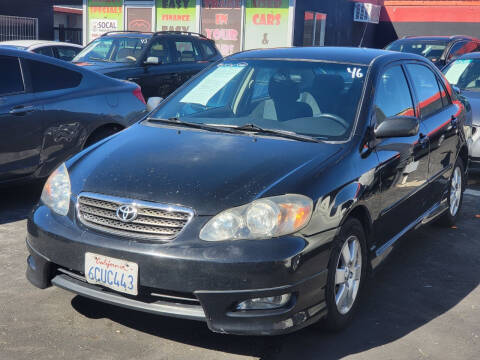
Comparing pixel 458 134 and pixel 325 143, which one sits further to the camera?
pixel 458 134

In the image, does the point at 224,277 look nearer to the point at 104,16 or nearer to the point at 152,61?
the point at 152,61

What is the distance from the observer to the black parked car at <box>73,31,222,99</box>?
11539mm

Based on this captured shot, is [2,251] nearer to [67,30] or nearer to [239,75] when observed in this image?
[239,75]

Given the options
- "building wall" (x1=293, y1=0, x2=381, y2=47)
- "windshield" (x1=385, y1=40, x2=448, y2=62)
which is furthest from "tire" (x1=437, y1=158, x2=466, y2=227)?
"building wall" (x1=293, y1=0, x2=381, y2=47)

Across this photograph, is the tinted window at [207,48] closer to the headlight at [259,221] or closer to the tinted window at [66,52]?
the tinted window at [66,52]

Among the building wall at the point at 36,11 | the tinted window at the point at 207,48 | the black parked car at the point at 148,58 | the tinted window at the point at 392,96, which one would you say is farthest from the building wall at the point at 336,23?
the tinted window at the point at 392,96

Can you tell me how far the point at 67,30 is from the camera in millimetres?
27812

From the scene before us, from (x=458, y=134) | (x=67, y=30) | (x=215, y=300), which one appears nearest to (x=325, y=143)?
(x=215, y=300)

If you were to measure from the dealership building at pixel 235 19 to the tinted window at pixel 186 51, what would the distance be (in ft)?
28.9

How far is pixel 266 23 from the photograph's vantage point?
22094 mm

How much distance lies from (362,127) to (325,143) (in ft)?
1.03

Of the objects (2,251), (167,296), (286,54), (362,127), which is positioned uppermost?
(286,54)

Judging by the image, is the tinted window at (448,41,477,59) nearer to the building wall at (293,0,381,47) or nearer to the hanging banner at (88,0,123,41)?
the building wall at (293,0,381,47)

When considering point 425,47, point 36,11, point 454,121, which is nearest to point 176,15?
point 36,11
